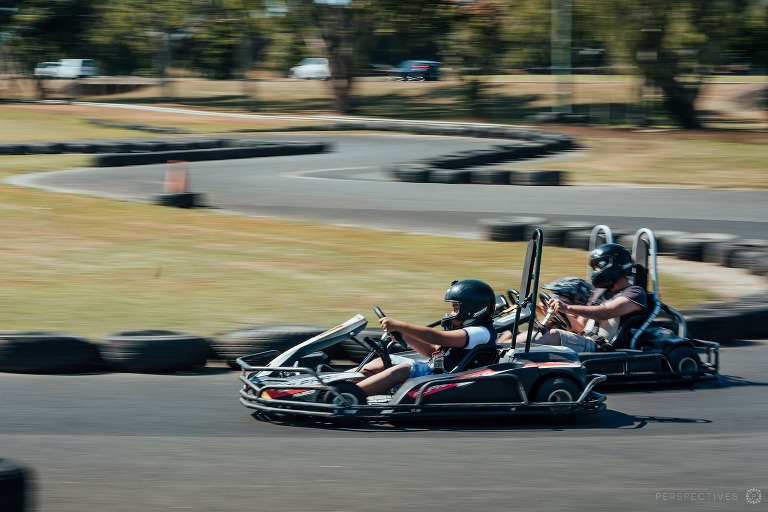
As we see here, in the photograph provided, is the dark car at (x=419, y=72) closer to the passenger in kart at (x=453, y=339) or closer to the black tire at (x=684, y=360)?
the black tire at (x=684, y=360)

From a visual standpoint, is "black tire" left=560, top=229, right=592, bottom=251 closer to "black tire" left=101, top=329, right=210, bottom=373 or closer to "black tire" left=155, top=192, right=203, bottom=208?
"black tire" left=155, top=192, right=203, bottom=208

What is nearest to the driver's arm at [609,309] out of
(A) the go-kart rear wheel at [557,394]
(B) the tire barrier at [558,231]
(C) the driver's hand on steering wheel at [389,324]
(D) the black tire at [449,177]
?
(A) the go-kart rear wheel at [557,394]

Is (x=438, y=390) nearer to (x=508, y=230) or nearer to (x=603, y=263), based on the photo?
(x=603, y=263)

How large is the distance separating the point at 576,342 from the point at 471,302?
118 cm

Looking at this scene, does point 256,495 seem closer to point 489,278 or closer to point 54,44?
point 489,278

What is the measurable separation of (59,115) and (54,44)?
42.4 feet

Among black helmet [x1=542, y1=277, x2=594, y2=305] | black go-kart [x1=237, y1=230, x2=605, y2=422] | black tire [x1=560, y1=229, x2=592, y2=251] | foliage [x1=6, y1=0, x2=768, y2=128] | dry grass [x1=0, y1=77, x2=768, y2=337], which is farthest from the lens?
foliage [x1=6, y1=0, x2=768, y2=128]

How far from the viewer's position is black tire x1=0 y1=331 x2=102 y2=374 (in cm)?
680

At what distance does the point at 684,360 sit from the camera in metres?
6.91

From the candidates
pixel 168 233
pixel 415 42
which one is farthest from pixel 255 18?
pixel 168 233

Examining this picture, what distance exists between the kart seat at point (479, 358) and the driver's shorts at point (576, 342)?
917 mm

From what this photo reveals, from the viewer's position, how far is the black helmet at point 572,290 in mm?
6898

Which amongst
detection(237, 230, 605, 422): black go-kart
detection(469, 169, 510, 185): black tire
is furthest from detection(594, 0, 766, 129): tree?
detection(237, 230, 605, 422): black go-kart

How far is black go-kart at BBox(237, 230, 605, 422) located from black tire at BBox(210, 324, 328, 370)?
0.99m
